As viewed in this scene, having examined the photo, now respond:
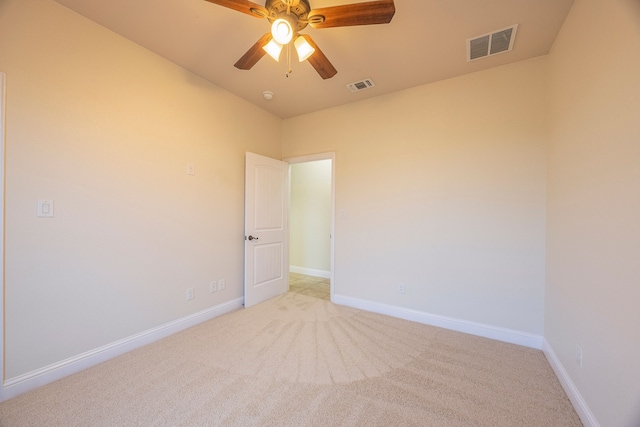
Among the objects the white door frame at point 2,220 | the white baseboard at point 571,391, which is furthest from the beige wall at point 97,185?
the white baseboard at point 571,391

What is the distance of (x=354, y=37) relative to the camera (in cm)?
→ 207

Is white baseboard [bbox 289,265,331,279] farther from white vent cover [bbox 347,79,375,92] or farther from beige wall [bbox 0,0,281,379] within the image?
white vent cover [bbox 347,79,375,92]

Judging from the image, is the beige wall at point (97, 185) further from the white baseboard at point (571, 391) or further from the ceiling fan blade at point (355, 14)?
the white baseboard at point (571, 391)

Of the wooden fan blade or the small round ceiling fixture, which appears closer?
the wooden fan blade

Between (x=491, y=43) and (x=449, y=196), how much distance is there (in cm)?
141

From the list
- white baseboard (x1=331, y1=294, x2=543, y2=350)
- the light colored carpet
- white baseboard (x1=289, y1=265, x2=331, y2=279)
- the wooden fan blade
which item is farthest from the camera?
white baseboard (x1=289, y1=265, x2=331, y2=279)

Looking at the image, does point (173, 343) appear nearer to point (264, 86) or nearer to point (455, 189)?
point (264, 86)

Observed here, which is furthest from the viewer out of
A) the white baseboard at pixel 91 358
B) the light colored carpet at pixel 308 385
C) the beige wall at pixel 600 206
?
the white baseboard at pixel 91 358

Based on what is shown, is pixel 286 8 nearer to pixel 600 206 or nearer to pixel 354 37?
pixel 354 37

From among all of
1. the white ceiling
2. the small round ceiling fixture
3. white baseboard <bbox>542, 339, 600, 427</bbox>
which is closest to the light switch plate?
the white ceiling

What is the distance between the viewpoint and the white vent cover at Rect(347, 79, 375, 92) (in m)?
2.77

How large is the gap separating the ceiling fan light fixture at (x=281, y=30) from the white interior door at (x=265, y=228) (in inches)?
72.9

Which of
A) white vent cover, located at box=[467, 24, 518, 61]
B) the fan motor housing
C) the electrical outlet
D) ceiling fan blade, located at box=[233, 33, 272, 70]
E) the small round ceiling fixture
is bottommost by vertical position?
the electrical outlet

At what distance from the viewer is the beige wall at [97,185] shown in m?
1.64
